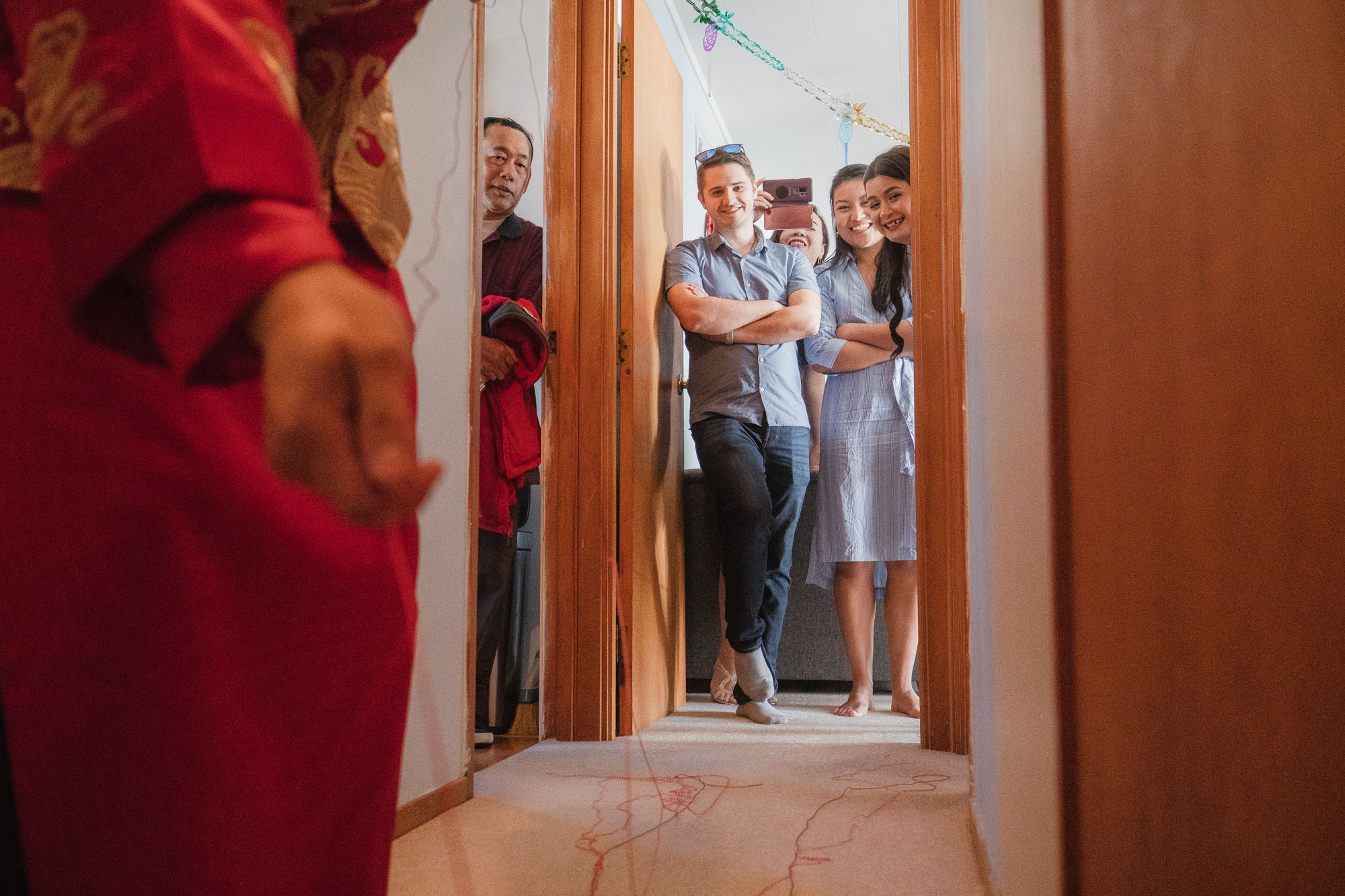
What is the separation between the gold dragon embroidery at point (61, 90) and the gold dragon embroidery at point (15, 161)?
39 millimetres

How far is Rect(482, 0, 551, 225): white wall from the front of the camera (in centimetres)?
218

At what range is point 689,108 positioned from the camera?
4.19 metres

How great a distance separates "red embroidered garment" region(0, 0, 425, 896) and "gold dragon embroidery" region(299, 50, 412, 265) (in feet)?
0.32

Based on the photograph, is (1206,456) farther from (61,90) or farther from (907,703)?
(907,703)

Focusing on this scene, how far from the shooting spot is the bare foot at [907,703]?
2408 mm

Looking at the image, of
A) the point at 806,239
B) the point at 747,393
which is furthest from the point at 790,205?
the point at 747,393

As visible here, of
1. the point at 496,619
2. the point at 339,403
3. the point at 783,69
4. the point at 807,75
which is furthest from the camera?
the point at 807,75

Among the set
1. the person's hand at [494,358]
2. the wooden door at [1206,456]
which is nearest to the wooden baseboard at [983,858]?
the wooden door at [1206,456]

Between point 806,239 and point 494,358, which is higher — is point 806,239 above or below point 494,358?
above

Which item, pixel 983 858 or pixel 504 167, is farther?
pixel 504 167

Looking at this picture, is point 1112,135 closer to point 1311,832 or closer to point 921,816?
point 1311,832

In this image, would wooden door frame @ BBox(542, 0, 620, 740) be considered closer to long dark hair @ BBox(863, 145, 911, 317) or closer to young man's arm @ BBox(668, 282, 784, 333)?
young man's arm @ BBox(668, 282, 784, 333)

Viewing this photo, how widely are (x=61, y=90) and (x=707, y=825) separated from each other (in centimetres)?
131

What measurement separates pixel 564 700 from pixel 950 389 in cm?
111
